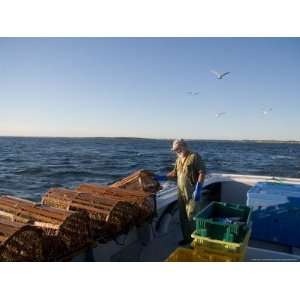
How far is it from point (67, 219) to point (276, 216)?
2.43 meters

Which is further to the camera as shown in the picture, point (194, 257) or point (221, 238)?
point (221, 238)

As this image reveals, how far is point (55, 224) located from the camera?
3.08 m

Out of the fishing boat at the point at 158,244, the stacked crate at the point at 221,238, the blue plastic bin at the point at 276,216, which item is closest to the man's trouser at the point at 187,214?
the fishing boat at the point at 158,244

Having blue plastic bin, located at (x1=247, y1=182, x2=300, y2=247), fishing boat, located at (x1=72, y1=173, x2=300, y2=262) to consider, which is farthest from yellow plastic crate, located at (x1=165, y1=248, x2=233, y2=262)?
blue plastic bin, located at (x1=247, y1=182, x2=300, y2=247)

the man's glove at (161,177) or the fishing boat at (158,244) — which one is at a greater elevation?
the man's glove at (161,177)

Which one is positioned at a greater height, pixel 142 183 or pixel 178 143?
pixel 178 143

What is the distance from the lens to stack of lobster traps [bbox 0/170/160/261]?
276 centimetres

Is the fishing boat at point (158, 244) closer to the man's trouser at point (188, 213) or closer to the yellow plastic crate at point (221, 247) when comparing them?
the yellow plastic crate at point (221, 247)

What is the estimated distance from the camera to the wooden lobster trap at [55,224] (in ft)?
9.70

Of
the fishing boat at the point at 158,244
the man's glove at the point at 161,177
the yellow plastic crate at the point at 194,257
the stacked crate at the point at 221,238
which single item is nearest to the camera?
the yellow plastic crate at the point at 194,257

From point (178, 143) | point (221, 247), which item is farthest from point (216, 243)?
point (178, 143)

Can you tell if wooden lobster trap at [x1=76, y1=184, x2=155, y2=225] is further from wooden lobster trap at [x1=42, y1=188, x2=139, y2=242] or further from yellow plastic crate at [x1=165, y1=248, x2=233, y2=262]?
yellow plastic crate at [x1=165, y1=248, x2=233, y2=262]

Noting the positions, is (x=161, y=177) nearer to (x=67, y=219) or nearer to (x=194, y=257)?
(x=67, y=219)

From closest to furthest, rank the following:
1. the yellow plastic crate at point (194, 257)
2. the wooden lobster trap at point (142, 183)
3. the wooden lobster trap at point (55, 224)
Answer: the yellow plastic crate at point (194, 257) < the wooden lobster trap at point (55, 224) < the wooden lobster trap at point (142, 183)
